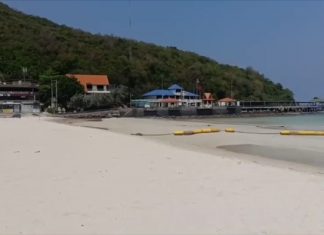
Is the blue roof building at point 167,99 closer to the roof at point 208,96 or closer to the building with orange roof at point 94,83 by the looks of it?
the roof at point 208,96

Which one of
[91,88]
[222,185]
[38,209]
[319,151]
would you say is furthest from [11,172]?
[91,88]

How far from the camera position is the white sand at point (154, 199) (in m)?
5.68

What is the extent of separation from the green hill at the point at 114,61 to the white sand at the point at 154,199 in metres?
89.6

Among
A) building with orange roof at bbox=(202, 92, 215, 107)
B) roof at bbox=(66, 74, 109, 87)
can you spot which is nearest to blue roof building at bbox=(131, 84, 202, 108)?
building with orange roof at bbox=(202, 92, 215, 107)

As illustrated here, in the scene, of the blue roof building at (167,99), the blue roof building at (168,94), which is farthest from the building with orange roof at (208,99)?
the blue roof building at (168,94)

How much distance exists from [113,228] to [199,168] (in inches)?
208

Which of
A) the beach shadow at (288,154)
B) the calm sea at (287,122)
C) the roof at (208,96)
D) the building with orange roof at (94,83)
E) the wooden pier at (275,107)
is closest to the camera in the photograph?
the beach shadow at (288,154)

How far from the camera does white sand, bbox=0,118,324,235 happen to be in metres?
5.68

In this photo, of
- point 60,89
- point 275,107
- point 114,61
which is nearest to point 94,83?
point 60,89

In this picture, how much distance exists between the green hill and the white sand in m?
89.6

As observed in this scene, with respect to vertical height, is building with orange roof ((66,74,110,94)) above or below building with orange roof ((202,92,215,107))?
above

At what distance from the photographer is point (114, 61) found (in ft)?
413

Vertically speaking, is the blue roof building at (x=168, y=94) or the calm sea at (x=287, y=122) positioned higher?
the blue roof building at (x=168, y=94)

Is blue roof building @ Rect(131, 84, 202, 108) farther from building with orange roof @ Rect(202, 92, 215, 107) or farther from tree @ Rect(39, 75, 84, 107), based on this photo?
tree @ Rect(39, 75, 84, 107)
